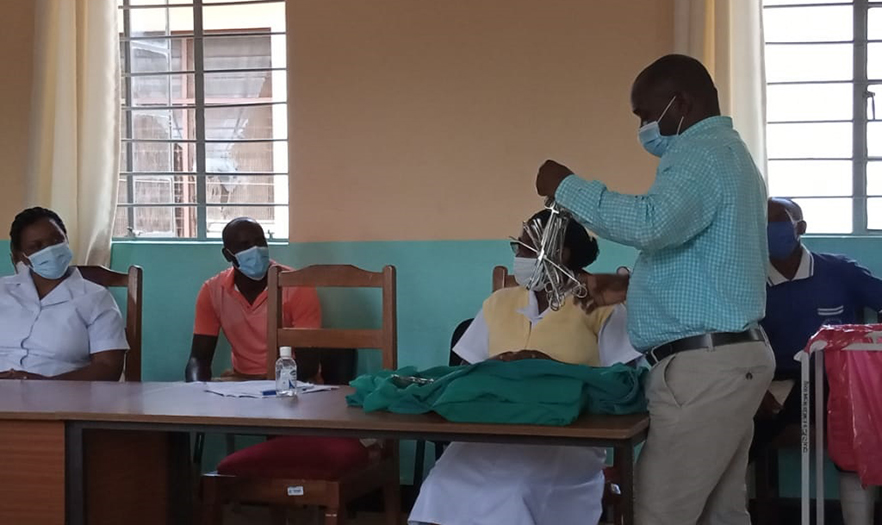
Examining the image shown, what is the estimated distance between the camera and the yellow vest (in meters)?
2.76

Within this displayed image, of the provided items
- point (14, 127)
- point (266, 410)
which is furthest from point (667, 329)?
point (14, 127)

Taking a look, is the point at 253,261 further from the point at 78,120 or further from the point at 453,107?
the point at 78,120

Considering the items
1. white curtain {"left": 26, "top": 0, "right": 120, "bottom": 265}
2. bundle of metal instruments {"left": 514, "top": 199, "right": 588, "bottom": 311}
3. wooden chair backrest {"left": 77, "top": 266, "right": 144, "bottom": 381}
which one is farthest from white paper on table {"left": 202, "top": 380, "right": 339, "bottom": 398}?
white curtain {"left": 26, "top": 0, "right": 120, "bottom": 265}

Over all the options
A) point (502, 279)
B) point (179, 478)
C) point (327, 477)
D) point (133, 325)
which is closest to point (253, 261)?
point (133, 325)

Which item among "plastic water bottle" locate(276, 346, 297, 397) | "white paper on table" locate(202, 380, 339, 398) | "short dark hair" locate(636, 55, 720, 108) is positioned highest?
"short dark hair" locate(636, 55, 720, 108)

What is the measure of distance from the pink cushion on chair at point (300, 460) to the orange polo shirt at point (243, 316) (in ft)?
3.22

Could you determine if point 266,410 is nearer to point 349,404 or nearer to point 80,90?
point 349,404

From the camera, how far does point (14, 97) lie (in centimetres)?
454

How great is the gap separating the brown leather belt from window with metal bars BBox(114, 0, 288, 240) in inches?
101

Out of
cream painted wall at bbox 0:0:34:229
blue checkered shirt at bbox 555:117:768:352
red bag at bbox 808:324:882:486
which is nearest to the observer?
blue checkered shirt at bbox 555:117:768:352

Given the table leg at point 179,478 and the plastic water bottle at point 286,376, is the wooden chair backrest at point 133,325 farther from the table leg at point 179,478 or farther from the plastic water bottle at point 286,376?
the plastic water bottle at point 286,376

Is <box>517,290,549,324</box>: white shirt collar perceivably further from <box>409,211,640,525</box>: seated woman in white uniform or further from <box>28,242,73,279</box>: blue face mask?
<box>28,242,73,279</box>: blue face mask

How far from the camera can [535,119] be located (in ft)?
13.0

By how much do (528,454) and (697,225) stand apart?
0.78 m
